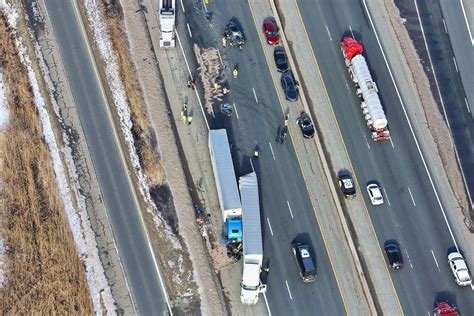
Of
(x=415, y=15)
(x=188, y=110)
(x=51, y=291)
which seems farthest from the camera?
(x=415, y=15)

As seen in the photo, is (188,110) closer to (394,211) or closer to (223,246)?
(223,246)

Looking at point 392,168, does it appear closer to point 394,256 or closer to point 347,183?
point 347,183

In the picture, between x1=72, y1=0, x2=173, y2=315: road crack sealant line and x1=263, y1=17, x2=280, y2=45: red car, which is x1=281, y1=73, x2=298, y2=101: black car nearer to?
x1=263, y1=17, x2=280, y2=45: red car

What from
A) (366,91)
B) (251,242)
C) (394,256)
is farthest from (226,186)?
(366,91)

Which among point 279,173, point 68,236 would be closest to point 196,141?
point 279,173

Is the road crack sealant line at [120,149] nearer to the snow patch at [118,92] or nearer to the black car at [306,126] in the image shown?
the snow patch at [118,92]

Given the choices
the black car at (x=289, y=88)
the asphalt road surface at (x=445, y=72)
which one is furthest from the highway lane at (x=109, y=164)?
the asphalt road surface at (x=445, y=72)

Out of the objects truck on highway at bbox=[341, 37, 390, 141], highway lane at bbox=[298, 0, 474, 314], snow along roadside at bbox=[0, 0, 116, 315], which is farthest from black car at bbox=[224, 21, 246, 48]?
snow along roadside at bbox=[0, 0, 116, 315]
